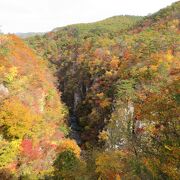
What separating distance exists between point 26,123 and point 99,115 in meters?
29.1

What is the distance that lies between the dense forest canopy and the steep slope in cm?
13

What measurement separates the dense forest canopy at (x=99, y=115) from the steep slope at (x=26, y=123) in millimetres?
128

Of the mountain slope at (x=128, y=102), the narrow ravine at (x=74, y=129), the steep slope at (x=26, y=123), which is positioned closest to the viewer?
the mountain slope at (x=128, y=102)

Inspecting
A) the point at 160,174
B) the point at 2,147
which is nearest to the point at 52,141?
the point at 2,147

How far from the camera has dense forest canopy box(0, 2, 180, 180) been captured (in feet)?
71.8

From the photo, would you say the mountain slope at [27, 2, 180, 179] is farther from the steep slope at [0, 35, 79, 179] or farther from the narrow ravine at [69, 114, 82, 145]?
the steep slope at [0, 35, 79, 179]

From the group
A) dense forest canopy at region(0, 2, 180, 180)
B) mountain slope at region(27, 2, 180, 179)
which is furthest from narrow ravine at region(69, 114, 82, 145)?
mountain slope at region(27, 2, 180, 179)

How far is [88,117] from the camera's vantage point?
8250 cm

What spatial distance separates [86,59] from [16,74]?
54.0 metres

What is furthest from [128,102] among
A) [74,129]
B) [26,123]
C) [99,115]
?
[26,123]

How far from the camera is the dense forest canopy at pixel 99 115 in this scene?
2189 centimetres

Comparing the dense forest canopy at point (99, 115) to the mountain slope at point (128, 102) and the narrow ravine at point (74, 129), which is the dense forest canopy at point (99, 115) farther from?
the narrow ravine at point (74, 129)

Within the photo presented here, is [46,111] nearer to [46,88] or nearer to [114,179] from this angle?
[46,88]

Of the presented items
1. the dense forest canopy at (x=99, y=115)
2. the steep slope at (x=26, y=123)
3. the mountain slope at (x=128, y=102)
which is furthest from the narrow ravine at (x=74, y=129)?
the steep slope at (x=26, y=123)
